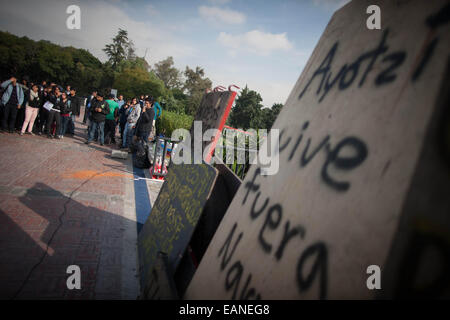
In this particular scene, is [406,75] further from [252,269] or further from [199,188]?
[199,188]

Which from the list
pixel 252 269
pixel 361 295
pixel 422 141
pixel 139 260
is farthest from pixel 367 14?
pixel 139 260

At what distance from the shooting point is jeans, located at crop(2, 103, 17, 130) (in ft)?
28.3

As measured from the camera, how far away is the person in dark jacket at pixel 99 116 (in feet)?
32.3

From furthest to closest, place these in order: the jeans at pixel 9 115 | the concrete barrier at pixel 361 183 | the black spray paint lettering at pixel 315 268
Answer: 1. the jeans at pixel 9 115
2. the black spray paint lettering at pixel 315 268
3. the concrete barrier at pixel 361 183

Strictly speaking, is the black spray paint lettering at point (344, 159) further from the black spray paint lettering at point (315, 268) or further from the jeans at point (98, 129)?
the jeans at point (98, 129)

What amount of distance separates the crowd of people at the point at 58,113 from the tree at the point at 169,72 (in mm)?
77842

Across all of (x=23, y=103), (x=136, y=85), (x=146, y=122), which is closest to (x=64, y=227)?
(x=146, y=122)

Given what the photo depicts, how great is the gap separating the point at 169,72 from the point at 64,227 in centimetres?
8807

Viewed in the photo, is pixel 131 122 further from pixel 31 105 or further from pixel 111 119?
pixel 31 105

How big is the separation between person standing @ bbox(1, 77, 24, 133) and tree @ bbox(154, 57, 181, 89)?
7958 centimetres

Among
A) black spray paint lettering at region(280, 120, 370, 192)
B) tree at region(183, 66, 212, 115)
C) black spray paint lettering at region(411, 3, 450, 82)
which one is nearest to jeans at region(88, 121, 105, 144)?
black spray paint lettering at region(280, 120, 370, 192)

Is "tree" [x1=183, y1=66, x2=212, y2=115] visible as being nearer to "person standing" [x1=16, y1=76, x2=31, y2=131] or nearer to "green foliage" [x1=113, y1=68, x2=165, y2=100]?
"green foliage" [x1=113, y1=68, x2=165, y2=100]

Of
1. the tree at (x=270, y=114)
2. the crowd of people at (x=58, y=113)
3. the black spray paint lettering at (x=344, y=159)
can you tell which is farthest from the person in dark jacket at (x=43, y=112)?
the tree at (x=270, y=114)

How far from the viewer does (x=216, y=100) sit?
3154mm
